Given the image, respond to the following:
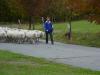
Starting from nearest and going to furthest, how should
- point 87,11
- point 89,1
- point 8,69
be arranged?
point 8,69 < point 89,1 < point 87,11

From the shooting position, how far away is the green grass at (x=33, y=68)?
602 inches

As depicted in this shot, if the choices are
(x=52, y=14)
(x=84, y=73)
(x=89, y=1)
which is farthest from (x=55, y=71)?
(x=52, y=14)

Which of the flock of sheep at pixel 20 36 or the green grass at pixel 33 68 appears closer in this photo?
the green grass at pixel 33 68

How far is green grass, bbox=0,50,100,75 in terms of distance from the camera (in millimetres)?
15286

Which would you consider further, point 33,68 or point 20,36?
point 20,36

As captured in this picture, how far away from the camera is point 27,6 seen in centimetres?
4872

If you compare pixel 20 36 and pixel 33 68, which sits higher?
pixel 33 68

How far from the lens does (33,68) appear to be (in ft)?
54.6

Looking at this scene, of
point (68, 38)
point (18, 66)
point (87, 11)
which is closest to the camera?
point (18, 66)

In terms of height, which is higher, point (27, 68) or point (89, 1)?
point (89, 1)

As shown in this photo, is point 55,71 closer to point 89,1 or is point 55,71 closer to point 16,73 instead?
point 16,73

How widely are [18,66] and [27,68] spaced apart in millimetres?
810

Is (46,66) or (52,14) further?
(52,14)

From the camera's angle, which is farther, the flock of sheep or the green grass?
the flock of sheep
